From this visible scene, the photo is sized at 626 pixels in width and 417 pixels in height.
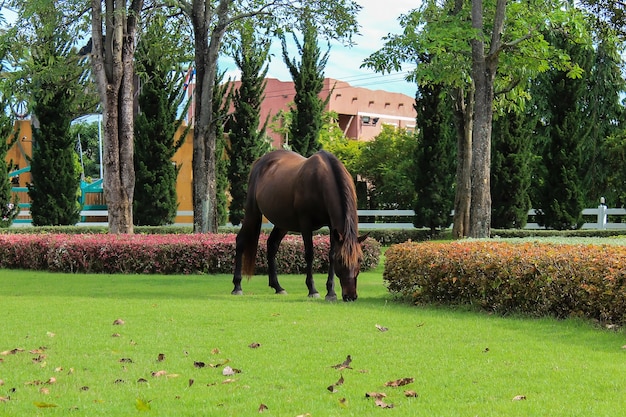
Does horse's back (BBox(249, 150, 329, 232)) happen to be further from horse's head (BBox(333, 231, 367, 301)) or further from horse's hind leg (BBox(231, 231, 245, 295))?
horse's head (BBox(333, 231, 367, 301))

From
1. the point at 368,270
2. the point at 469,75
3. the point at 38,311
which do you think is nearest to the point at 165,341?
the point at 38,311

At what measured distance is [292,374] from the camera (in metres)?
5.73

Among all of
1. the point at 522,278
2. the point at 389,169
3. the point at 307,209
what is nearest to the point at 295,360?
the point at 522,278

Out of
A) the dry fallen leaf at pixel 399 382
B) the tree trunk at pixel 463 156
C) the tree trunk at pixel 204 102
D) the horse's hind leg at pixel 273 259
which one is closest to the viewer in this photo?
the dry fallen leaf at pixel 399 382

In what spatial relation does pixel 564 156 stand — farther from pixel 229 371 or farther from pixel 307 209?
pixel 229 371

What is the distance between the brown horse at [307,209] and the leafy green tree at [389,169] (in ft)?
62.8

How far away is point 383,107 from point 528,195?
111 ft

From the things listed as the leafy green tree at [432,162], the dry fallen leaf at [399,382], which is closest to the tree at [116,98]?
the leafy green tree at [432,162]

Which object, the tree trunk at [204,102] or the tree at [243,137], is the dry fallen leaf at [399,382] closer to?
the tree trunk at [204,102]

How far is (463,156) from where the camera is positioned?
21.7 metres

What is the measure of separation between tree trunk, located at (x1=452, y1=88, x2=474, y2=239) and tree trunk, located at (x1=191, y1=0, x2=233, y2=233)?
6.63 m

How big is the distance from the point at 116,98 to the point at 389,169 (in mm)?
17221

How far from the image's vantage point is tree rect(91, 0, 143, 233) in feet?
58.4

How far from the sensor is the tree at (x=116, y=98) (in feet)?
58.4
